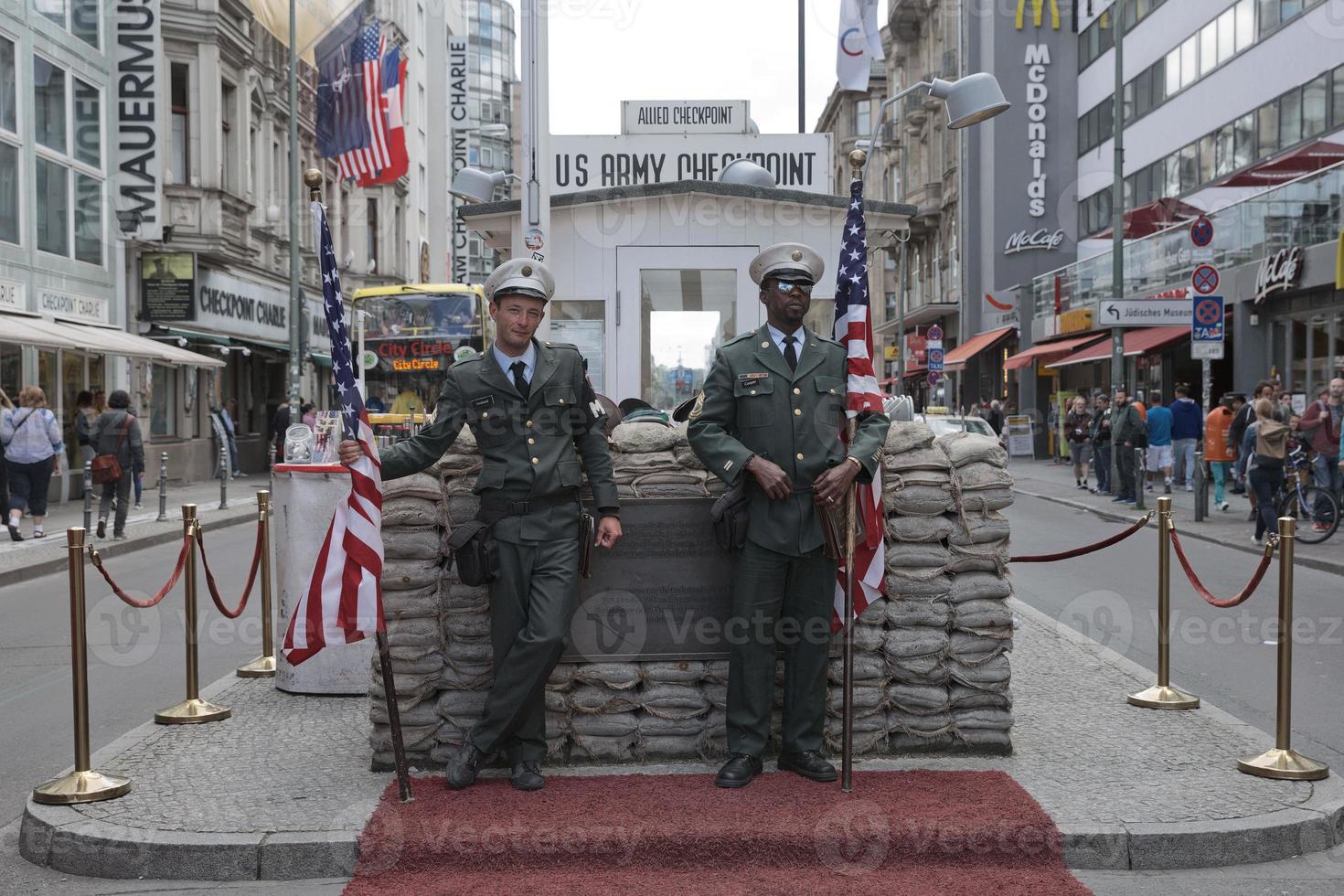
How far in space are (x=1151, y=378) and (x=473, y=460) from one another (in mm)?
28398

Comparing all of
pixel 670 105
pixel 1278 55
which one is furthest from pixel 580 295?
pixel 1278 55

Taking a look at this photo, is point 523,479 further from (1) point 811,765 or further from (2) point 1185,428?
(2) point 1185,428

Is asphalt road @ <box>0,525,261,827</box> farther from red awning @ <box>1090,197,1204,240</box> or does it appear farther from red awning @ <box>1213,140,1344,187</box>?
red awning @ <box>1090,197,1204,240</box>

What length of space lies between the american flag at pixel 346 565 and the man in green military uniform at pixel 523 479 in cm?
16

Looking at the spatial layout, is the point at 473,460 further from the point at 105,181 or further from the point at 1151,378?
the point at 1151,378

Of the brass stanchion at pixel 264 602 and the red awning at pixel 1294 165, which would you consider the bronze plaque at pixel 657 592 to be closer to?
the brass stanchion at pixel 264 602

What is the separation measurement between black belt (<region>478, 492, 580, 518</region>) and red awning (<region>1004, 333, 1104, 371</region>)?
30541 millimetres

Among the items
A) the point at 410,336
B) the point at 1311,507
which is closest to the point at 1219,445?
the point at 1311,507

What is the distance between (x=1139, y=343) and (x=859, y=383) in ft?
82.3

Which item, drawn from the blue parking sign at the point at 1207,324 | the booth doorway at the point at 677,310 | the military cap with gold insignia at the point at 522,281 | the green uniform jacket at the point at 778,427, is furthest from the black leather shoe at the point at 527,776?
the blue parking sign at the point at 1207,324

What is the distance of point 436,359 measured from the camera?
2422 centimetres

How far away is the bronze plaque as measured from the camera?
5.51m

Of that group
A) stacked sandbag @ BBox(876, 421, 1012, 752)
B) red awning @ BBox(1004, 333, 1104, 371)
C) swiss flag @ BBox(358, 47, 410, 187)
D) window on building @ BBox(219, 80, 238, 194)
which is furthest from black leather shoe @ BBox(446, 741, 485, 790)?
red awning @ BBox(1004, 333, 1104, 371)

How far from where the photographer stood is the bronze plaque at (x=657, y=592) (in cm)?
551
